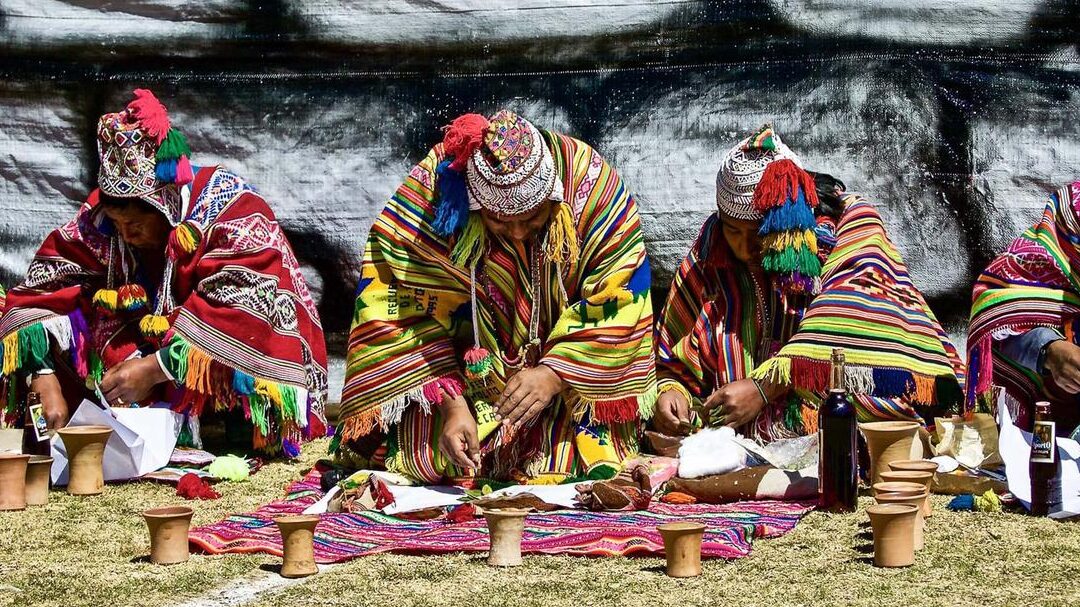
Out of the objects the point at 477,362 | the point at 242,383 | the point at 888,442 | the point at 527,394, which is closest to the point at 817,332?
the point at 888,442

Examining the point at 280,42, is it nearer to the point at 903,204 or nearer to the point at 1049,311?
the point at 903,204

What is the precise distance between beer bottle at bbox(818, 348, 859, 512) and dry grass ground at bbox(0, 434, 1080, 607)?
Result: 10cm

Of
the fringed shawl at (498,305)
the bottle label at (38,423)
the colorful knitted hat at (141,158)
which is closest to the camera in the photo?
the fringed shawl at (498,305)

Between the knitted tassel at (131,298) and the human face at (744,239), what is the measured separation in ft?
7.96

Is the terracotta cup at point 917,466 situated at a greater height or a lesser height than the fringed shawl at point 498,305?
lesser

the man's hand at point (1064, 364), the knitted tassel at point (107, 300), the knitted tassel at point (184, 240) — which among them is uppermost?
the knitted tassel at point (184, 240)

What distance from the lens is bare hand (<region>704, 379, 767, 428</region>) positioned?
5.57 m

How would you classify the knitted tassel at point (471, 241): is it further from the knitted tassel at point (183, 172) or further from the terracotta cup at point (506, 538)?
the knitted tassel at point (183, 172)

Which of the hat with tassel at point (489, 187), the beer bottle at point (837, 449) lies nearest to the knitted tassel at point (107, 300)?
the hat with tassel at point (489, 187)

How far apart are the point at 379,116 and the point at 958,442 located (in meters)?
3.32

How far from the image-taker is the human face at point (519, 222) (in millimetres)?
5293

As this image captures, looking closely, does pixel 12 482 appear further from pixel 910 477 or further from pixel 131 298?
pixel 910 477

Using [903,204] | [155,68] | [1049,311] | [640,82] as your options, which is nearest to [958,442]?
[1049,311]

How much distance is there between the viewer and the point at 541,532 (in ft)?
15.2
